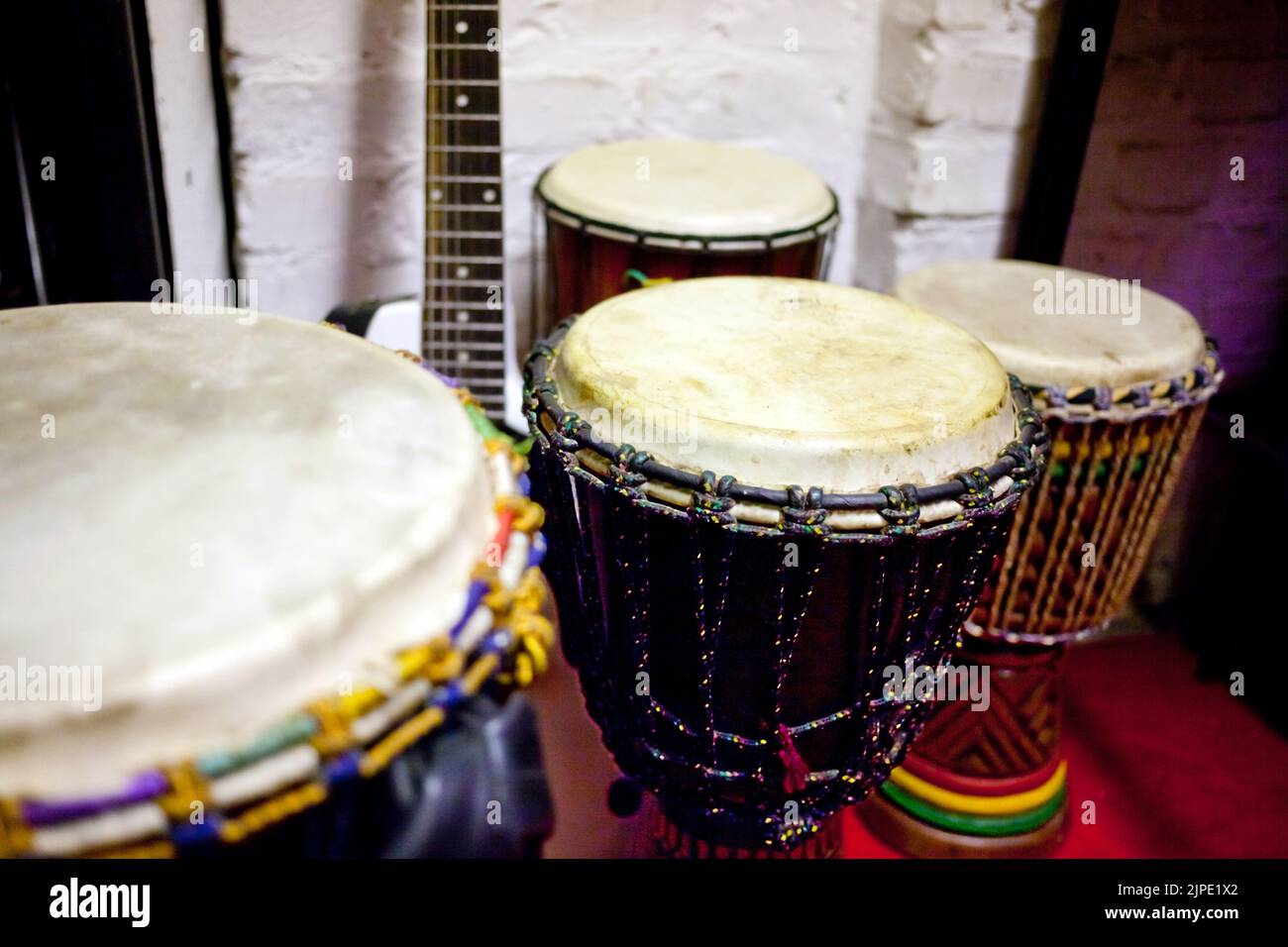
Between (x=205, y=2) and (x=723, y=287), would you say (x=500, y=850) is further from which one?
(x=205, y=2)

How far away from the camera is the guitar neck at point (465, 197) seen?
144 centimetres

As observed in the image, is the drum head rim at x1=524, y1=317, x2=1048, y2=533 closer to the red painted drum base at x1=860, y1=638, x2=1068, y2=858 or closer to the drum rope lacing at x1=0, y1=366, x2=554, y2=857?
the drum rope lacing at x1=0, y1=366, x2=554, y2=857

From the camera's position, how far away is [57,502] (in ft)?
1.96

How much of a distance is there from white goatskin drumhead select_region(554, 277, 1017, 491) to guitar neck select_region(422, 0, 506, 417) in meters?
0.45

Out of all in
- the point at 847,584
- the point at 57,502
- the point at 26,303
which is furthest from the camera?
the point at 26,303

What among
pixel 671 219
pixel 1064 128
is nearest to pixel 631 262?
pixel 671 219

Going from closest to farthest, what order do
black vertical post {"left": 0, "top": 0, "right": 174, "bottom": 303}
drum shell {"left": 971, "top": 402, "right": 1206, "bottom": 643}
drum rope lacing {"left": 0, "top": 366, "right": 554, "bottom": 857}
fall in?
1. drum rope lacing {"left": 0, "top": 366, "right": 554, "bottom": 857}
2. black vertical post {"left": 0, "top": 0, "right": 174, "bottom": 303}
3. drum shell {"left": 971, "top": 402, "right": 1206, "bottom": 643}

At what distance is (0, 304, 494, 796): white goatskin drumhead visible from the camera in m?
0.50

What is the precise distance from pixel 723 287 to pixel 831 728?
1.78 feet

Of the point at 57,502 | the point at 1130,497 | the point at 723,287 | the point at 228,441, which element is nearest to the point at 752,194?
the point at 723,287

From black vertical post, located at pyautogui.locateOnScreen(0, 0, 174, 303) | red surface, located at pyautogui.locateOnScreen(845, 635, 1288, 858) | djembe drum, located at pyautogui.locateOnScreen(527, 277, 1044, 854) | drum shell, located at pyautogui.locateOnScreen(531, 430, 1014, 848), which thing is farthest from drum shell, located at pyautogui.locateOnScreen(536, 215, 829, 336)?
red surface, located at pyautogui.locateOnScreen(845, 635, 1288, 858)

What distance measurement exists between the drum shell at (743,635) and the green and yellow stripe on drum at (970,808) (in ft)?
1.33

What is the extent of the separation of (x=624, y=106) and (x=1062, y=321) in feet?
2.90

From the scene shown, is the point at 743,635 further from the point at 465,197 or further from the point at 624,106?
the point at 624,106
